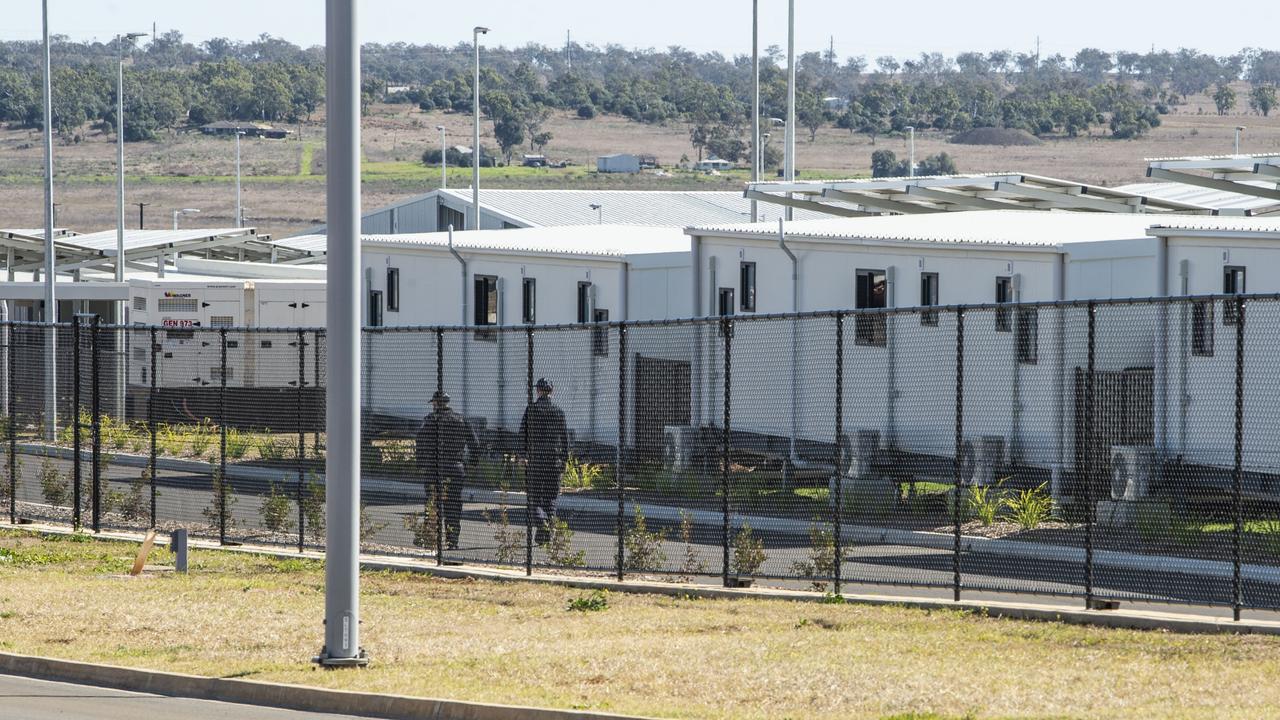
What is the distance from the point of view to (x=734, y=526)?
16.2 m

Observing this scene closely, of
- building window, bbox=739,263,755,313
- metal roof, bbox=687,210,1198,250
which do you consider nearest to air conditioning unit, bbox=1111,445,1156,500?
metal roof, bbox=687,210,1198,250

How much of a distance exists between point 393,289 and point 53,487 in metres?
8.62

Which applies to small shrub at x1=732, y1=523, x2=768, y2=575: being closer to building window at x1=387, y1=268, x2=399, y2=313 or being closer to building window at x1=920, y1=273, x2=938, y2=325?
building window at x1=920, y1=273, x2=938, y2=325

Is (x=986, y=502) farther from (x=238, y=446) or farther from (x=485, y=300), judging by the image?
(x=485, y=300)

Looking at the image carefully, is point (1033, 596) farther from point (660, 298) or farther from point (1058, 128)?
point (1058, 128)

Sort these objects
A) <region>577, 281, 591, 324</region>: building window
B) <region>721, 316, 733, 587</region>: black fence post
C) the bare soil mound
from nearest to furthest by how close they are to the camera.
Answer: <region>721, 316, 733, 587</region>: black fence post < <region>577, 281, 591, 324</region>: building window < the bare soil mound

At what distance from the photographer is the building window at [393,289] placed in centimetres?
2852

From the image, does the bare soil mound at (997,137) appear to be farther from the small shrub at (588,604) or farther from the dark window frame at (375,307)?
the small shrub at (588,604)

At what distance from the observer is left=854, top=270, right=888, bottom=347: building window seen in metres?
21.2

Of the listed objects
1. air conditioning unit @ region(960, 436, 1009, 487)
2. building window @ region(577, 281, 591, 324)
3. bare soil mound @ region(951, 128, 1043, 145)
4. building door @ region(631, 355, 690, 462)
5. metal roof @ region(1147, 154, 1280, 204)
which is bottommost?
air conditioning unit @ region(960, 436, 1009, 487)

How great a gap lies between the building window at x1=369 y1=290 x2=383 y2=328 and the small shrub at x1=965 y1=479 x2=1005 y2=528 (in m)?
13.2

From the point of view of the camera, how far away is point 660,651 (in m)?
10.8

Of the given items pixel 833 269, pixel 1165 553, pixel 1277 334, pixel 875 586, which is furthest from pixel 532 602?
pixel 833 269

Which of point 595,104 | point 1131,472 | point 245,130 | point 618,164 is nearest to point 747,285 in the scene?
point 1131,472
